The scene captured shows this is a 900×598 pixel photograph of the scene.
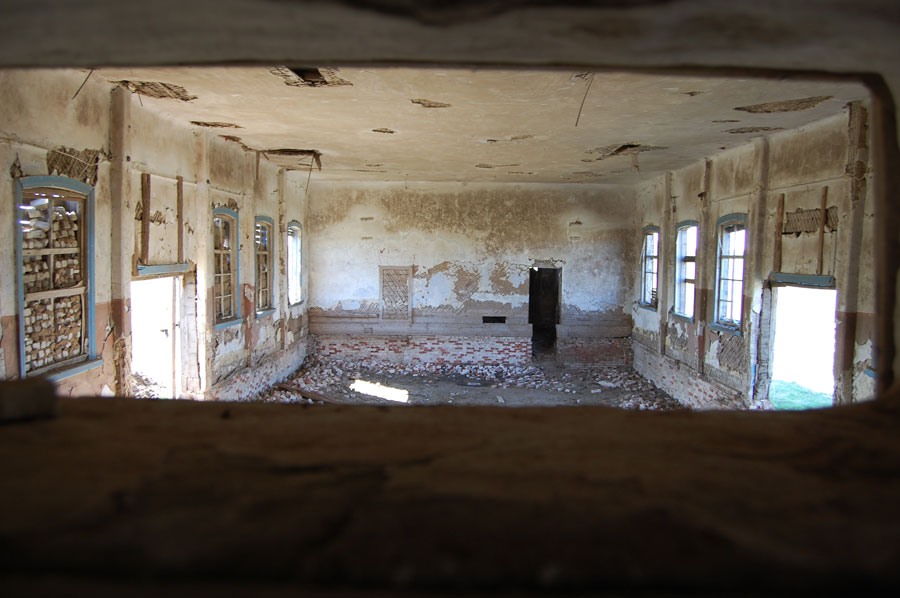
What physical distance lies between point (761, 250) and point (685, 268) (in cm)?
269

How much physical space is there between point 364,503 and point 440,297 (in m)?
12.0

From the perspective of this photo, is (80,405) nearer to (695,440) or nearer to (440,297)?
(695,440)

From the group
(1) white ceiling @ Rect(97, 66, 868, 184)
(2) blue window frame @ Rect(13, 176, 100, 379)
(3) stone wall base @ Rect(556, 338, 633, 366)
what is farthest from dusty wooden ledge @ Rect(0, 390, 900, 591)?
(3) stone wall base @ Rect(556, 338, 633, 366)

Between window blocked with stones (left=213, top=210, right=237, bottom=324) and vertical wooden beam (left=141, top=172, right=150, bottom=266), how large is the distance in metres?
1.75

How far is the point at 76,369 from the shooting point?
5.02 metres

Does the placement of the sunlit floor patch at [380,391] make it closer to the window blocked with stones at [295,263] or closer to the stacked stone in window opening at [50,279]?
the window blocked with stones at [295,263]

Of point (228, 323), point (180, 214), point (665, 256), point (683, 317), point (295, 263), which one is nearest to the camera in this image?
point (180, 214)

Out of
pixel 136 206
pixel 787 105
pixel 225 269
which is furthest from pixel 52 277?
pixel 787 105

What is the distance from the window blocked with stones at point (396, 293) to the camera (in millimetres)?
12867

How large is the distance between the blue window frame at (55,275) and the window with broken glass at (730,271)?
830 cm

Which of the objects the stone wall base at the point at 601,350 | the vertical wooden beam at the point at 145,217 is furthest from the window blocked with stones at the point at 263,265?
the stone wall base at the point at 601,350

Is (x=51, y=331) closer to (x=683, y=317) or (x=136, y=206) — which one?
(x=136, y=206)

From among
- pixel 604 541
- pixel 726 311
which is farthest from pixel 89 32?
pixel 726 311

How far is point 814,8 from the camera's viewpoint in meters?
1.12
